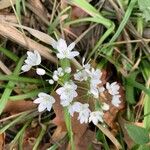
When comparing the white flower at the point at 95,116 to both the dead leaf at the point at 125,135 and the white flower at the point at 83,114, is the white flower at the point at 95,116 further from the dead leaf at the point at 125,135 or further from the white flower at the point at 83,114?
the dead leaf at the point at 125,135

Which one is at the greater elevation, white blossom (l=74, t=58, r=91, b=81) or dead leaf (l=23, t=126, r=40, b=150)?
white blossom (l=74, t=58, r=91, b=81)

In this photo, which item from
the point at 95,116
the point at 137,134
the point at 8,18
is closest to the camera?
the point at 137,134

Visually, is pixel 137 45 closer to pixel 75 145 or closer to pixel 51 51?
pixel 51 51

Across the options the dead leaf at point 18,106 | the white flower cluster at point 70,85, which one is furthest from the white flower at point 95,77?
the dead leaf at point 18,106

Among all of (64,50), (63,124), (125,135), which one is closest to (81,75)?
(64,50)

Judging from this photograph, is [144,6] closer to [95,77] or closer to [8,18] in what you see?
[95,77]

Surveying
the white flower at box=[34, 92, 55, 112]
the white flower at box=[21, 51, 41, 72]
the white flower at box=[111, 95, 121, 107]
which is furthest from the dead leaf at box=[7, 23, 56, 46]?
the white flower at box=[111, 95, 121, 107]

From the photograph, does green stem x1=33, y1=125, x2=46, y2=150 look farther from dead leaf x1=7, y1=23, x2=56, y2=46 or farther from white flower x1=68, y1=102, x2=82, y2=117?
dead leaf x1=7, y1=23, x2=56, y2=46

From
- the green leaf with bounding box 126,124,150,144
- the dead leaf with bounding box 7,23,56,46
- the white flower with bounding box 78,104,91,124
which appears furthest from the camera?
the dead leaf with bounding box 7,23,56,46

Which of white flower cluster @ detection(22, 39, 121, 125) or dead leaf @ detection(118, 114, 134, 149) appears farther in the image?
dead leaf @ detection(118, 114, 134, 149)

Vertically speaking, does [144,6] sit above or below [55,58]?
above
